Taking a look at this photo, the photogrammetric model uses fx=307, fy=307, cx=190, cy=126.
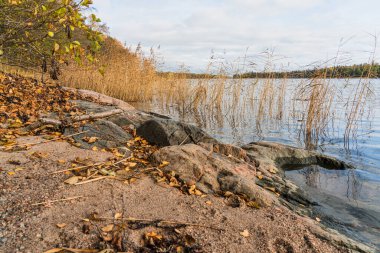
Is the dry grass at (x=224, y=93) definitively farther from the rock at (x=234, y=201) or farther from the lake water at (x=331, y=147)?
the rock at (x=234, y=201)

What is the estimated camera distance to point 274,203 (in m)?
2.88

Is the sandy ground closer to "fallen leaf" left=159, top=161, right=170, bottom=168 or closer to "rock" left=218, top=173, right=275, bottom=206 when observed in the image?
"rock" left=218, top=173, right=275, bottom=206

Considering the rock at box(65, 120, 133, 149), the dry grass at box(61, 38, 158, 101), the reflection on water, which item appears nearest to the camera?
the reflection on water

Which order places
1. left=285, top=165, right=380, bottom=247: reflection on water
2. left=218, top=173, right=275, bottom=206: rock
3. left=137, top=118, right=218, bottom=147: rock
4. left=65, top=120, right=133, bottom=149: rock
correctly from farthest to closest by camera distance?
1. left=137, top=118, right=218, bottom=147: rock
2. left=65, top=120, right=133, bottom=149: rock
3. left=285, top=165, right=380, bottom=247: reflection on water
4. left=218, top=173, right=275, bottom=206: rock

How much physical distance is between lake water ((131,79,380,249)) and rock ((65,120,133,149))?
2.56 m

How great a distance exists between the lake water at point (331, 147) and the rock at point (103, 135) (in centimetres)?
256

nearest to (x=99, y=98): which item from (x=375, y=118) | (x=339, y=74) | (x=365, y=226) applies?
(x=339, y=74)

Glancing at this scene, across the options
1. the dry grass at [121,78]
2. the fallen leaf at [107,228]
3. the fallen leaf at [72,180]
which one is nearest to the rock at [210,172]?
the fallen leaf at [72,180]

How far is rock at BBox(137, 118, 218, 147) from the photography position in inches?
184

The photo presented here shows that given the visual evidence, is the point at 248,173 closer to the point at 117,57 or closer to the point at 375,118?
the point at 375,118

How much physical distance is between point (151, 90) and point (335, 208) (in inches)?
415

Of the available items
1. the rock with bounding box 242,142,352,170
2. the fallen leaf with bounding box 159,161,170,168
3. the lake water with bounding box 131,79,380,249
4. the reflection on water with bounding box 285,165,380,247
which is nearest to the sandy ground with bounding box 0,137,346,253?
the fallen leaf with bounding box 159,161,170,168

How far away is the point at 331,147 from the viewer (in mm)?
6887

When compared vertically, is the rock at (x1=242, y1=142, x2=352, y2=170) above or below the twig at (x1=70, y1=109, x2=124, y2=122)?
below
